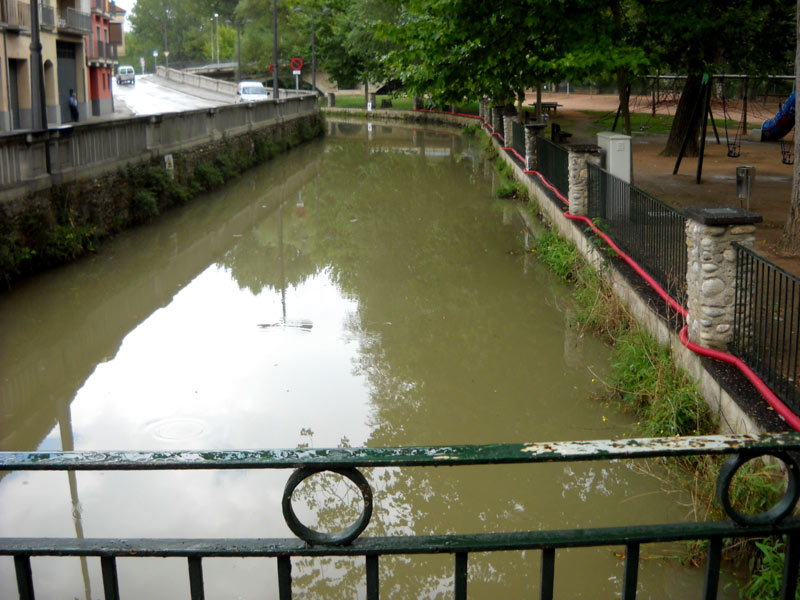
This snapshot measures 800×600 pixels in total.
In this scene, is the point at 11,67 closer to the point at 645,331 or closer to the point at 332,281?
the point at 332,281

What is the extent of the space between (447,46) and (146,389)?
34.8 ft

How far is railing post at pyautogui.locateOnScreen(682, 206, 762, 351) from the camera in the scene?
7824 mm

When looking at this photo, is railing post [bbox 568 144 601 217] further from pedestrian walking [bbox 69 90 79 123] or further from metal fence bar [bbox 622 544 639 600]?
pedestrian walking [bbox 69 90 79 123]

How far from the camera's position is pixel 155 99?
6706 centimetres

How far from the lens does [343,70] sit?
73688 mm

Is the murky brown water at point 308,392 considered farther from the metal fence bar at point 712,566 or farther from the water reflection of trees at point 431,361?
the metal fence bar at point 712,566

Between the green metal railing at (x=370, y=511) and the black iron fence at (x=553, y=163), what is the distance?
15.4m

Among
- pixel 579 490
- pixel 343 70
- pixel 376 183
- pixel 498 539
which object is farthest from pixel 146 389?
pixel 343 70

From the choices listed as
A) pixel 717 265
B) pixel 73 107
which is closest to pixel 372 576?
pixel 717 265

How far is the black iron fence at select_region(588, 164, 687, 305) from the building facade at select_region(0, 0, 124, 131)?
2623cm

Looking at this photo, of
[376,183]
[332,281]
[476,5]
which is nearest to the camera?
[332,281]

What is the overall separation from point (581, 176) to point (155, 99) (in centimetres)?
5637

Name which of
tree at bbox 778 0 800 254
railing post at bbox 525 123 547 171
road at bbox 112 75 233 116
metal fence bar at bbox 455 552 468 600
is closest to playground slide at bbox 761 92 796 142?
railing post at bbox 525 123 547 171

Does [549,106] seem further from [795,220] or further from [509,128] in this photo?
[795,220]
